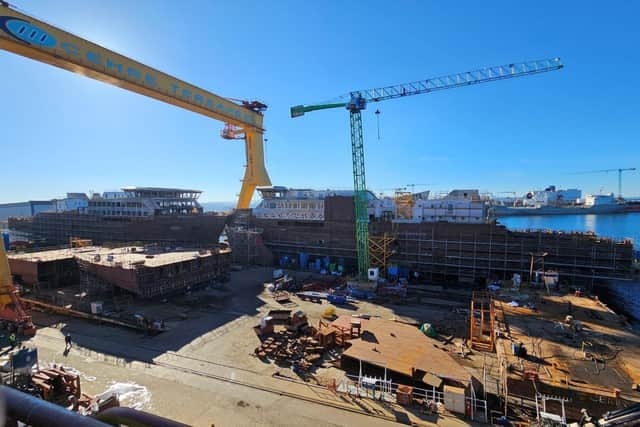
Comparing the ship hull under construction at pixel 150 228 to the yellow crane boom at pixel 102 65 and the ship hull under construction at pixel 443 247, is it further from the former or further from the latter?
the yellow crane boom at pixel 102 65

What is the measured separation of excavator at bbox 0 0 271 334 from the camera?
24.0m

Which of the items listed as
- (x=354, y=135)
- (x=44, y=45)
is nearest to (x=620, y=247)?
(x=354, y=135)

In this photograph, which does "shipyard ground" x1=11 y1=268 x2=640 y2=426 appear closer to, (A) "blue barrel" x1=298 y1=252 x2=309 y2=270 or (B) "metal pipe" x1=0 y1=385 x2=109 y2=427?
(A) "blue barrel" x1=298 y1=252 x2=309 y2=270

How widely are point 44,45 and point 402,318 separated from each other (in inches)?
1517

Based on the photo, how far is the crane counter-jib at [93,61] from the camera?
82.3ft

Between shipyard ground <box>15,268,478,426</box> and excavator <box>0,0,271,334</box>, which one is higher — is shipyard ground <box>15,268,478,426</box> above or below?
below

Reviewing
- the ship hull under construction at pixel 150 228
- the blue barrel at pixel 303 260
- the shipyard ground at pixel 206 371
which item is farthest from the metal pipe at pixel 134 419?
the ship hull under construction at pixel 150 228

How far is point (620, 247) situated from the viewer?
Result: 32.4 m

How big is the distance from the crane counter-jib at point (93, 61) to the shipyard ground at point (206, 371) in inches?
892

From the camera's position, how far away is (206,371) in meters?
18.9

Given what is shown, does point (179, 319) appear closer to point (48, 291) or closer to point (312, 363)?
point (312, 363)

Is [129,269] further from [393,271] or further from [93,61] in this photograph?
[393,271]

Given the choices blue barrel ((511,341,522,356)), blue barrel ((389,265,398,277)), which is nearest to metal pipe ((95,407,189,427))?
blue barrel ((511,341,522,356))

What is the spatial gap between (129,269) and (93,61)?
20.7m
